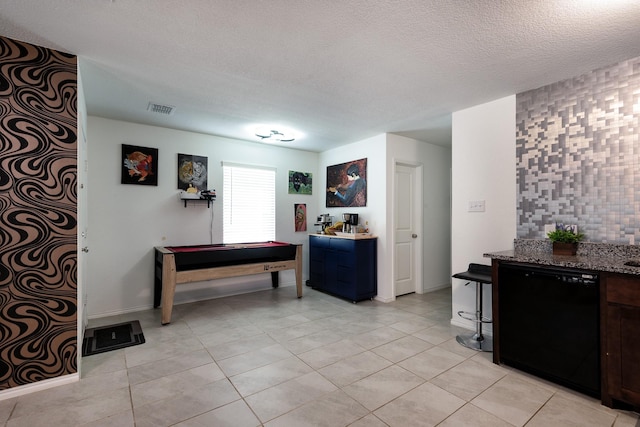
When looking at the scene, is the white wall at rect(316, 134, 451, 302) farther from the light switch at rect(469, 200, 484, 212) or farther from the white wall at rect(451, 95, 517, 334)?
the light switch at rect(469, 200, 484, 212)

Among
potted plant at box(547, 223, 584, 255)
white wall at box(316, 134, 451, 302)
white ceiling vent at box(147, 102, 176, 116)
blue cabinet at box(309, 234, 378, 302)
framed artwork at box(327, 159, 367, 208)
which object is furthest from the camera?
framed artwork at box(327, 159, 367, 208)

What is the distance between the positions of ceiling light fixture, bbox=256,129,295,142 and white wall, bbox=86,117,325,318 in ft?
1.95

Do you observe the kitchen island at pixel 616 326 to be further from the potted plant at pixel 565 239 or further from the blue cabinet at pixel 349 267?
the blue cabinet at pixel 349 267

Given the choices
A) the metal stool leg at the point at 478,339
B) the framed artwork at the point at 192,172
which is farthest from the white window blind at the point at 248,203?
the metal stool leg at the point at 478,339

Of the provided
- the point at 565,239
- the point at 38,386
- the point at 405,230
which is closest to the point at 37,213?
the point at 38,386

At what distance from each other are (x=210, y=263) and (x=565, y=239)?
13.3 ft

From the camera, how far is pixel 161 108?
11.8 feet

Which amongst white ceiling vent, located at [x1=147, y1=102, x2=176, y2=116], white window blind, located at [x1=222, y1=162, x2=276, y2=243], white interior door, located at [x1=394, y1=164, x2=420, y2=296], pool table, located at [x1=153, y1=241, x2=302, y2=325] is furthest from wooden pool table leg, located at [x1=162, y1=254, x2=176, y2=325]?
white interior door, located at [x1=394, y1=164, x2=420, y2=296]

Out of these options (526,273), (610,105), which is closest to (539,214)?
(526,273)

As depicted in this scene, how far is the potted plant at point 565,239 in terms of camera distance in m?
2.56

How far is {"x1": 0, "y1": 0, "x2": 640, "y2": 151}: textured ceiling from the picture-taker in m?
1.87

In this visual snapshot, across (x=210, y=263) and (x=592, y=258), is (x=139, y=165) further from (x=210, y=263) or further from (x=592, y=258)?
(x=592, y=258)

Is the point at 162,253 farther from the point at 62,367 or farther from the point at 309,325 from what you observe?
the point at 309,325

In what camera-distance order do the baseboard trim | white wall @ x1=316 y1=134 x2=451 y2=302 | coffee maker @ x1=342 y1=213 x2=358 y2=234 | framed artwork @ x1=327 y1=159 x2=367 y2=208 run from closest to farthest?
the baseboard trim → white wall @ x1=316 y1=134 x2=451 y2=302 → coffee maker @ x1=342 y1=213 x2=358 y2=234 → framed artwork @ x1=327 y1=159 x2=367 y2=208
